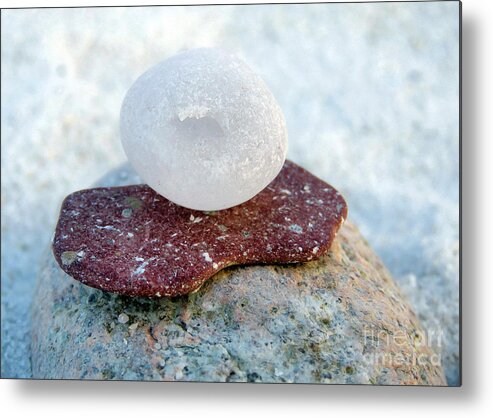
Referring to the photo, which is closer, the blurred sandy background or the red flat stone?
the red flat stone

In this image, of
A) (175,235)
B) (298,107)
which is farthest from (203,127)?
(298,107)

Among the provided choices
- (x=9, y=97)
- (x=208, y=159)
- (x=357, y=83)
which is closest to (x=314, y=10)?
(x=357, y=83)

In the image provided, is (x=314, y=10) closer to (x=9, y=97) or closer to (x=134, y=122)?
(x=134, y=122)

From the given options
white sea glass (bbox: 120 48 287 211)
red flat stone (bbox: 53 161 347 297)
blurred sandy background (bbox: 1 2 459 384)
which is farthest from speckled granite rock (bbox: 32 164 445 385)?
blurred sandy background (bbox: 1 2 459 384)

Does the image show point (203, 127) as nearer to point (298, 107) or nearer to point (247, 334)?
point (247, 334)

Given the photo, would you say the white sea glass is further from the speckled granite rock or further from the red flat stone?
the speckled granite rock

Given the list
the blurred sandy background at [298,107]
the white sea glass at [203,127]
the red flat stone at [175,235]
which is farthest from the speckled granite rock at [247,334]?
the blurred sandy background at [298,107]

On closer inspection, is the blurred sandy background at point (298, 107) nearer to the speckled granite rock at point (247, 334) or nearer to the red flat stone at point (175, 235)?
the speckled granite rock at point (247, 334)
